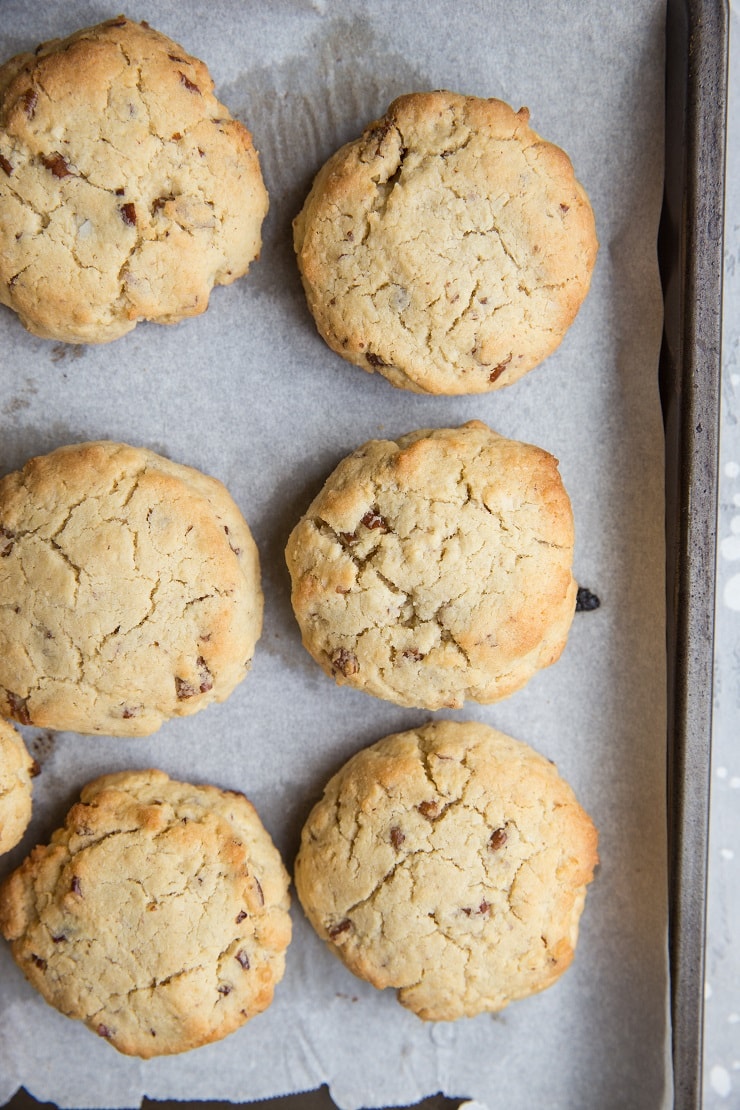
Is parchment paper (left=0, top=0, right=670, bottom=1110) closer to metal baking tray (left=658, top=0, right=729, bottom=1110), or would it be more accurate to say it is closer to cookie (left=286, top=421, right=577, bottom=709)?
metal baking tray (left=658, top=0, right=729, bottom=1110)

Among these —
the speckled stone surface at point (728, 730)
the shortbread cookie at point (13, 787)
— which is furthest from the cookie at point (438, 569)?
the shortbread cookie at point (13, 787)

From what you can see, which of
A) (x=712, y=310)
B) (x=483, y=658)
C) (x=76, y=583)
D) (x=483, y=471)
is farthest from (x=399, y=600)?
(x=712, y=310)

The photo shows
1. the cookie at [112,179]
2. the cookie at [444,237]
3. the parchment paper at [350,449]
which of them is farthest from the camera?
the parchment paper at [350,449]

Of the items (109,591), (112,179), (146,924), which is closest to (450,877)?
(146,924)

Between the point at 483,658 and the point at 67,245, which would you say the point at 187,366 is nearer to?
the point at 67,245

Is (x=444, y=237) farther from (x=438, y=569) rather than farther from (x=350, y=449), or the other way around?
(x=438, y=569)

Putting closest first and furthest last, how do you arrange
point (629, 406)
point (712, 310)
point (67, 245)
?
point (67, 245), point (712, 310), point (629, 406)

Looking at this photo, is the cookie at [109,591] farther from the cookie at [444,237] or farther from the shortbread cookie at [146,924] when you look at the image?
the cookie at [444,237]
